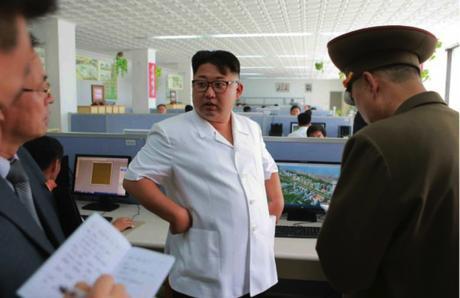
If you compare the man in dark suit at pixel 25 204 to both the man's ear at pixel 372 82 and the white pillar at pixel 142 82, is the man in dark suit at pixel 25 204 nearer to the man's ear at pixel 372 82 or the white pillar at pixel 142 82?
the man's ear at pixel 372 82

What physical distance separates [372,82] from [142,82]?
26.1 ft

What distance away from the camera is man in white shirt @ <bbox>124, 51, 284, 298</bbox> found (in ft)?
4.47

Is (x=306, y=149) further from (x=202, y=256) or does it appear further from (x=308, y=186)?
(x=202, y=256)

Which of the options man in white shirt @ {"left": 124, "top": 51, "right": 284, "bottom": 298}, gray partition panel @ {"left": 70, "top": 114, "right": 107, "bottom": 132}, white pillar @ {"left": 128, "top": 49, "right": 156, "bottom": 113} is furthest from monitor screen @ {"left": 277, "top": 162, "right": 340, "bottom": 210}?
white pillar @ {"left": 128, "top": 49, "right": 156, "bottom": 113}

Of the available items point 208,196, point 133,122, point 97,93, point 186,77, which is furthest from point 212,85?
point 186,77

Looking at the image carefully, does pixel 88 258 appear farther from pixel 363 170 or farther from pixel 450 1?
pixel 450 1

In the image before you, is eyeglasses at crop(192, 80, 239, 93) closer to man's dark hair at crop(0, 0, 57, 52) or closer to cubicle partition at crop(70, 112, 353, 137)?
man's dark hair at crop(0, 0, 57, 52)

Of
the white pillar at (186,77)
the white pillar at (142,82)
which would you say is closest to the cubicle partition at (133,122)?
the white pillar at (142,82)

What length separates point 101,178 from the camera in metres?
2.58

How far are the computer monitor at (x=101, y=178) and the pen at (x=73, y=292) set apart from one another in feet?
6.39

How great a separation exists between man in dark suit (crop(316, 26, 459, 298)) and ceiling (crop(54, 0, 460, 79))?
3.73m

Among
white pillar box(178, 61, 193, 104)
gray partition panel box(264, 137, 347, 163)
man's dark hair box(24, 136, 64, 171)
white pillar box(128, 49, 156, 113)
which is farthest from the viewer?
white pillar box(178, 61, 193, 104)

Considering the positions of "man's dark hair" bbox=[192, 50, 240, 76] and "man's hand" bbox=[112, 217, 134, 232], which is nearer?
"man's dark hair" bbox=[192, 50, 240, 76]

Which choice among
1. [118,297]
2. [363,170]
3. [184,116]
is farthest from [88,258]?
[184,116]
